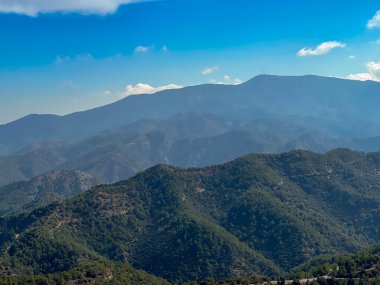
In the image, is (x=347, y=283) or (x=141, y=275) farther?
(x=141, y=275)

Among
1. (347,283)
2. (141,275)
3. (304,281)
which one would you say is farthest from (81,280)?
(347,283)

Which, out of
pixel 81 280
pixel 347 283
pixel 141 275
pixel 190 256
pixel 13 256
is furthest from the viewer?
pixel 190 256

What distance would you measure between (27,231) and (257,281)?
100 meters

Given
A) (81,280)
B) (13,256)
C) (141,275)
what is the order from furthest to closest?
(13,256) → (141,275) → (81,280)

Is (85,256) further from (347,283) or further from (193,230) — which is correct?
(347,283)

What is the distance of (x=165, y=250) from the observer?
195750 millimetres

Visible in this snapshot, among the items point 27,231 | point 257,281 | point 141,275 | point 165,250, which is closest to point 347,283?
point 257,281

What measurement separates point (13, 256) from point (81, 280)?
5643cm

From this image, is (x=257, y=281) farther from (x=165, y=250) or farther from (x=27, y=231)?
(x=27, y=231)

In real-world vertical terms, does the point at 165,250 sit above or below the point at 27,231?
below

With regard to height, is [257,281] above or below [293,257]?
above

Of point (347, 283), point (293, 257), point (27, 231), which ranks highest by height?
point (27, 231)

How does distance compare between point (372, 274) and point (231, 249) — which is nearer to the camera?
point (372, 274)

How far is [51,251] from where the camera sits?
180m
